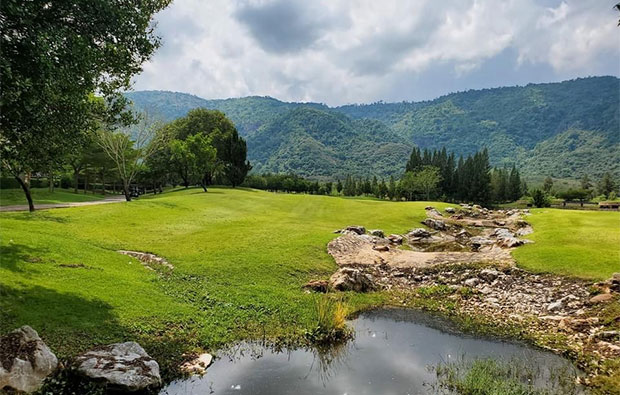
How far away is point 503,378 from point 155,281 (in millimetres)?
14397

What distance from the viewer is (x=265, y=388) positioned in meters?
9.77

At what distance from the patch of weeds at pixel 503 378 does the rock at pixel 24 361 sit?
1013 cm

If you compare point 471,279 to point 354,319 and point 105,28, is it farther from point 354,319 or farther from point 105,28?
point 105,28

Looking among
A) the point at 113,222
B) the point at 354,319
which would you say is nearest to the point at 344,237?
the point at 354,319

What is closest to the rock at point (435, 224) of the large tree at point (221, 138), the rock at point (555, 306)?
the rock at point (555, 306)

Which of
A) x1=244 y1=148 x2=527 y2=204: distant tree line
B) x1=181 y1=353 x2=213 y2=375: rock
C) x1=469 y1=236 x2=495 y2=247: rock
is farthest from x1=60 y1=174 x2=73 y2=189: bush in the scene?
x1=181 y1=353 x2=213 y2=375: rock

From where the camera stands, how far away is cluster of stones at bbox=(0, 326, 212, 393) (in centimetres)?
811

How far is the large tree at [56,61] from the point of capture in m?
9.11

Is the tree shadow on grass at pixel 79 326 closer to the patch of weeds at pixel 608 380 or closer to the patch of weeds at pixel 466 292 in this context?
the patch of weeds at pixel 608 380

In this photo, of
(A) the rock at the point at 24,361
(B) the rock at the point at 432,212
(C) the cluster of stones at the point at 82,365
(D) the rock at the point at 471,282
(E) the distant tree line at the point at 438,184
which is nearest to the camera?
(A) the rock at the point at 24,361

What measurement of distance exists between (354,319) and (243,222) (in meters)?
21.1

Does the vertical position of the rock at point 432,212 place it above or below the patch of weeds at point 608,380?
above

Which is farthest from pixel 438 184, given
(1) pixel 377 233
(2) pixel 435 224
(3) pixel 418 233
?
(1) pixel 377 233

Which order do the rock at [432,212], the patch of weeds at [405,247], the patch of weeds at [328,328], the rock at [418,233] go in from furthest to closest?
the rock at [432,212] → the rock at [418,233] → the patch of weeds at [405,247] → the patch of weeds at [328,328]
